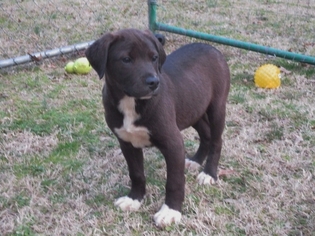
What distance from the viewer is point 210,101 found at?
348cm

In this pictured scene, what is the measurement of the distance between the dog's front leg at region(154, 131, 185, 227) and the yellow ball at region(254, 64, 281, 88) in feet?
8.47

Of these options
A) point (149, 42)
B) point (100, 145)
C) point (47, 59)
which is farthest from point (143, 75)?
point (47, 59)

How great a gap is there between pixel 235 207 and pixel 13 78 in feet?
10.6

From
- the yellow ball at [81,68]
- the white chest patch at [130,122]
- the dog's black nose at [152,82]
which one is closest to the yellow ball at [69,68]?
the yellow ball at [81,68]

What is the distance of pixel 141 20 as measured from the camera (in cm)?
805

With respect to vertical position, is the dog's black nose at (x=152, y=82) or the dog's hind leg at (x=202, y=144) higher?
the dog's black nose at (x=152, y=82)

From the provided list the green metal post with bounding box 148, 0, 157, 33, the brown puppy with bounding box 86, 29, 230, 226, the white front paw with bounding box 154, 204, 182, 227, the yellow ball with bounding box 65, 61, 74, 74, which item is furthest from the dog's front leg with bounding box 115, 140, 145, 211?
the green metal post with bounding box 148, 0, 157, 33

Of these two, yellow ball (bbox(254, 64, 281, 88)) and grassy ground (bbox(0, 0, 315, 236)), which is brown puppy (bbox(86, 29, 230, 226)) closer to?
grassy ground (bbox(0, 0, 315, 236))

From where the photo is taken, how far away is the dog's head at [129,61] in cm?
273

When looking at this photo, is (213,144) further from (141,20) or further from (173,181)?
(141,20)

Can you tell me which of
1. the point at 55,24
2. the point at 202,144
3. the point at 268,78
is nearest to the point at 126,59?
the point at 202,144

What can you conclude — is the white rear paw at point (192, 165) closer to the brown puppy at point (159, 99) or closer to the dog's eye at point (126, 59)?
the brown puppy at point (159, 99)

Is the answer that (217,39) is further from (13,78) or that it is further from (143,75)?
(143,75)

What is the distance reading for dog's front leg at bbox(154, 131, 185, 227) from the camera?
9.80 ft
